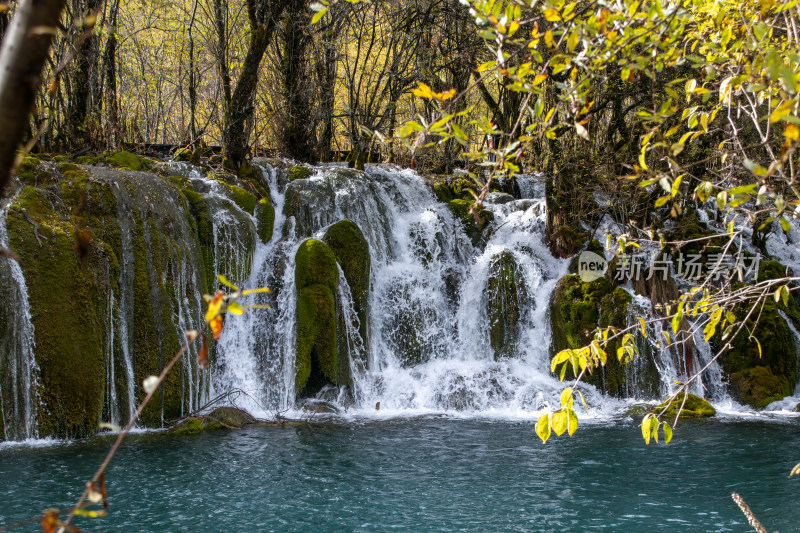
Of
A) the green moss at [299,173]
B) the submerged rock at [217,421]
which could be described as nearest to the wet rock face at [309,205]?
the green moss at [299,173]

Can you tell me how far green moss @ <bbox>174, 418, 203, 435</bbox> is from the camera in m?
8.80

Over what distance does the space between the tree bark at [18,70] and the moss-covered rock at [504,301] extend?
12.0m

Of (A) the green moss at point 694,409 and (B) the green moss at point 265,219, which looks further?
(B) the green moss at point 265,219

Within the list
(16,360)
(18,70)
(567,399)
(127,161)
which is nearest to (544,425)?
(567,399)

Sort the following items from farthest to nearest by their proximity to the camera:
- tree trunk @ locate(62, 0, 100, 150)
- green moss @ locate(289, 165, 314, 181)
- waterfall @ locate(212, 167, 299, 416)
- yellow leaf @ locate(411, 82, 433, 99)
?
green moss @ locate(289, 165, 314, 181)
tree trunk @ locate(62, 0, 100, 150)
waterfall @ locate(212, 167, 299, 416)
yellow leaf @ locate(411, 82, 433, 99)

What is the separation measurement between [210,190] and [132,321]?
4125mm

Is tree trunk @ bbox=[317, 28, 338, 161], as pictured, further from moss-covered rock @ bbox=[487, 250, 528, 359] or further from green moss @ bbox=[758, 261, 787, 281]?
green moss @ bbox=[758, 261, 787, 281]

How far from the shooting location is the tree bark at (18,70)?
982mm

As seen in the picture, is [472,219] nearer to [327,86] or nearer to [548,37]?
[327,86]

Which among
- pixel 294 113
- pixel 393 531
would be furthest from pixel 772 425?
pixel 294 113

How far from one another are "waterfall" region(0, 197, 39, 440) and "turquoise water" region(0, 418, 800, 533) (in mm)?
343

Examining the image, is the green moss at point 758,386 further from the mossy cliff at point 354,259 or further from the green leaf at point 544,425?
the green leaf at point 544,425

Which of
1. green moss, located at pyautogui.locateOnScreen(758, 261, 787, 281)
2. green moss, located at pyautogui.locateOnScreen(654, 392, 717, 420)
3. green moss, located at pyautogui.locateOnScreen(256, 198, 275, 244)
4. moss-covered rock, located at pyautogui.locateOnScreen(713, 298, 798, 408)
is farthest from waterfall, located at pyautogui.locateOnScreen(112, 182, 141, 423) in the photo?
green moss, located at pyautogui.locateOnScreen(758, 261, 787, 281)

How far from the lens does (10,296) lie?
7.81 m
